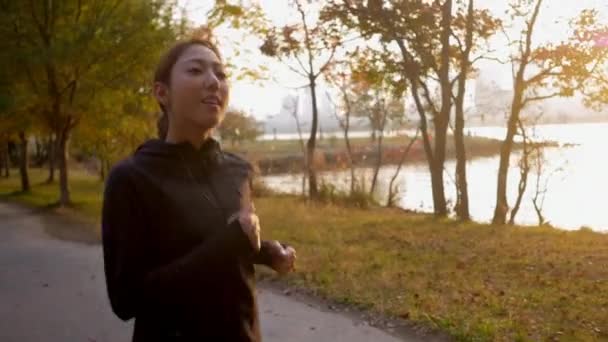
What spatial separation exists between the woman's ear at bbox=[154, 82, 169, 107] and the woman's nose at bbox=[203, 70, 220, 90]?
146 mm

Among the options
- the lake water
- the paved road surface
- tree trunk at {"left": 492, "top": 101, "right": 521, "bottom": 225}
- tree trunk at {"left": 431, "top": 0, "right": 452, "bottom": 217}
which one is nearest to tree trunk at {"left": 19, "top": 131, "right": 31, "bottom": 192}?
the lake water

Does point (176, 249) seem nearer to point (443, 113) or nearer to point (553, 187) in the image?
Answer: point (443, 113)

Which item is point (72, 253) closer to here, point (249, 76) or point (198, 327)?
point (198, 327)

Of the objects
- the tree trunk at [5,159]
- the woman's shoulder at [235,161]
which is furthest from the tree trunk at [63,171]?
the tree trunk at [5,159]

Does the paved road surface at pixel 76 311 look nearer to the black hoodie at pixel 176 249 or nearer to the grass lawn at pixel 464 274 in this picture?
the grass lawn at pixel 464 274

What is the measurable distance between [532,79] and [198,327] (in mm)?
15168

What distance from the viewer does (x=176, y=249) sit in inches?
71.4

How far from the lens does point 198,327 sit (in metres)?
A: 1.85

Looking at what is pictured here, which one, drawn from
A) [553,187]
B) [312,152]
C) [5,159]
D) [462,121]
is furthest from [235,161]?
[5,159]

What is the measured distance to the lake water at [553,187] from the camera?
20969mm

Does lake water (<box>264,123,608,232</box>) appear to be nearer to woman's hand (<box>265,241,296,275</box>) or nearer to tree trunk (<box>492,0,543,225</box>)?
tree trunk (<box>492,0,543,225</box>)

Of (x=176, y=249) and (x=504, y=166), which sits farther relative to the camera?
(x=504, y=166)

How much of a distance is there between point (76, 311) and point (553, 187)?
25964 mm

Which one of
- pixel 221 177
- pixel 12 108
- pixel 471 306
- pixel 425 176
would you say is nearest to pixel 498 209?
pixel 471 306
